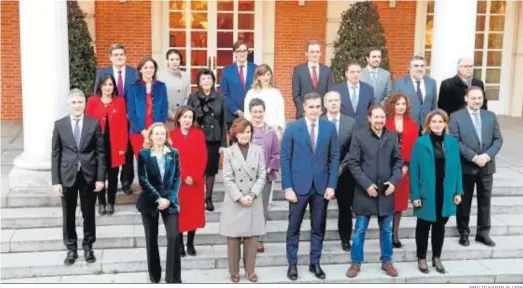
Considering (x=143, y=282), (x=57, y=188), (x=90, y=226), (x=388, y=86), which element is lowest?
(x=143, y=282)

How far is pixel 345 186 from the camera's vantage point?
292 inches

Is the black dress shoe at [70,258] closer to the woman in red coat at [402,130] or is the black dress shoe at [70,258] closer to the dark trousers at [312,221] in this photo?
the dark trousers at [312,221]

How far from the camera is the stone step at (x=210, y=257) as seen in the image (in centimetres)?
706

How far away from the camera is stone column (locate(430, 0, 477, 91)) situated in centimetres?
911

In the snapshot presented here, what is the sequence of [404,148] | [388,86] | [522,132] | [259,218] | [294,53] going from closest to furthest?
[259,218] < [404,148] < [388,86] < [522,132] < [294,53]

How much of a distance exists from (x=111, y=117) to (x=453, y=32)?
4574mm

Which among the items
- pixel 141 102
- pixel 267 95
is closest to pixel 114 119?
pixel 141 102

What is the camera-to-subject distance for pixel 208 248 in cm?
762

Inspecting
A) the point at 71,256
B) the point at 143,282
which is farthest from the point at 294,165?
the point at 71,256

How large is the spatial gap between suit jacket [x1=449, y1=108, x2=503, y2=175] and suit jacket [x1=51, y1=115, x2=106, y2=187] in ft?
12.3

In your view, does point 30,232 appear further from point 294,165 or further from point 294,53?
point 294,53

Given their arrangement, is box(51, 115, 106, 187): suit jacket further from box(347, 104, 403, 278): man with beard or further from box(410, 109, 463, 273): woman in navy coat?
box(410, 109, 463, 273): woman in navy coat

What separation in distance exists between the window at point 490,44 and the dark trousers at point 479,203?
7.32 metres

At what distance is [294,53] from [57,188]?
8.09 meters
